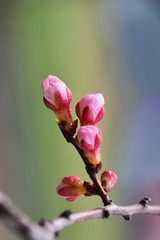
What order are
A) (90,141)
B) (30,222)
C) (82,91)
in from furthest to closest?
(82,91)
(90,141)
(30,222)

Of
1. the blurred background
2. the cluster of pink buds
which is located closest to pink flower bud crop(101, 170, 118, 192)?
the cluster of pink buds

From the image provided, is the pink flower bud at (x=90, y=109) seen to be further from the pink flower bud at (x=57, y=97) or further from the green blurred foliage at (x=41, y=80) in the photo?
the green blurred foliage at (x=41, y=80)

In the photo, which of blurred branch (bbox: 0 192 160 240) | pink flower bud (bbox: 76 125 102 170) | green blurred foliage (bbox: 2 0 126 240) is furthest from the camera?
green blurred foliage (bbox: 2 0 126 240)

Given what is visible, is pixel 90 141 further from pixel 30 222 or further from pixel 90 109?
pixel 30 222

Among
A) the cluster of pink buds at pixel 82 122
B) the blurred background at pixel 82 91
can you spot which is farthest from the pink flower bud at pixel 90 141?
the blurred background at pixel 82 91

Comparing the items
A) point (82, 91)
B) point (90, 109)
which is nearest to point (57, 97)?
point (90, 109)

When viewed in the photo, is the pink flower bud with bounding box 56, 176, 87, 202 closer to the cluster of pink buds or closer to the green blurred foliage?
the cluster of pink buds

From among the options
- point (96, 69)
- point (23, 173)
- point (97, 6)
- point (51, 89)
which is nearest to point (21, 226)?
point (51, 89)
